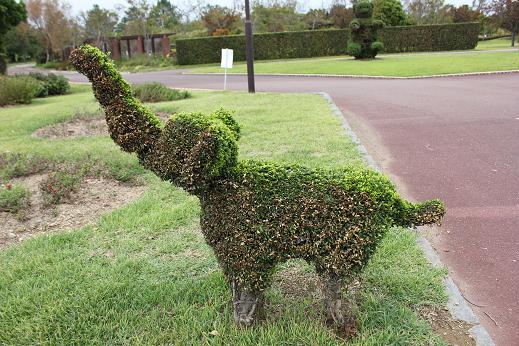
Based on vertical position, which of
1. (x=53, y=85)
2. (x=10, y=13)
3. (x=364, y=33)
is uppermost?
(x=10, y=13)

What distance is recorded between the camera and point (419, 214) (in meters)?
2.73

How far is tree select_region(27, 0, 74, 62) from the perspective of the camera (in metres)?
50.3

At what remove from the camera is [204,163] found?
8.09ft

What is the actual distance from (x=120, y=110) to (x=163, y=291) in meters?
1.46

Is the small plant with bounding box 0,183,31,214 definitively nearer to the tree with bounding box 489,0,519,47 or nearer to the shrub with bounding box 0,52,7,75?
the shrub with bounding box 0,52,7,75

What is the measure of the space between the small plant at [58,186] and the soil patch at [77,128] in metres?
3.56

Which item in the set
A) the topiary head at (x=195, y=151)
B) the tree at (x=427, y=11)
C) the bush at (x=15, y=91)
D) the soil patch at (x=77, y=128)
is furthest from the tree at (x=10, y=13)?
the tree at (x=427, y=11)

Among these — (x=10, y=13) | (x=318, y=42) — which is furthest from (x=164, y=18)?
(x=10, y=13)

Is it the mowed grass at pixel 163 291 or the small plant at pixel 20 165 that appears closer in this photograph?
the mowed grass at pixel 163 291

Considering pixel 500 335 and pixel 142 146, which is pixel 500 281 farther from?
pixel 142 146

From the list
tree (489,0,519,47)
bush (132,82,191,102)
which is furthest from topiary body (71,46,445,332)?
tree (489,0,519,47)

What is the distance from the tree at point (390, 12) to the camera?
4059cm

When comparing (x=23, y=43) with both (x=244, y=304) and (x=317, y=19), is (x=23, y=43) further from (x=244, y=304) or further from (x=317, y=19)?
(x=244, y=304)

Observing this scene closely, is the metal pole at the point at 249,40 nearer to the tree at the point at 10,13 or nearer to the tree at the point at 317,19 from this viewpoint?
the tree at the point at 10,13
